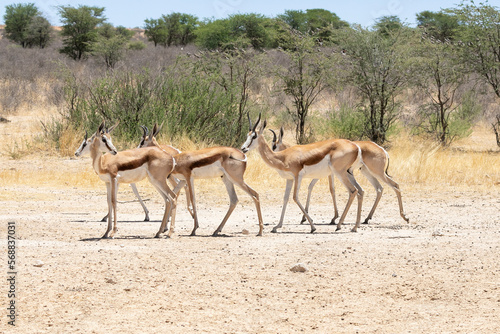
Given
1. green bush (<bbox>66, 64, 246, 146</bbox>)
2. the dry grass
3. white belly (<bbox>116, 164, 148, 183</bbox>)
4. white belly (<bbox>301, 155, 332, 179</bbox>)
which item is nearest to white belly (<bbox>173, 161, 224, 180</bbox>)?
white belly (<bbox>116, 164, 148, 183</bbox>)

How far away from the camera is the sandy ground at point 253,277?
241 inches

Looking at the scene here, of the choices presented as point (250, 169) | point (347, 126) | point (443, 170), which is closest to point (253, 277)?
point (250, 169)

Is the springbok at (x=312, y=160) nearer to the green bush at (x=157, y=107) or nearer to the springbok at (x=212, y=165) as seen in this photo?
the springbok at (x=212, y=165)

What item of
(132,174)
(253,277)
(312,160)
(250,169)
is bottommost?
(253,277)

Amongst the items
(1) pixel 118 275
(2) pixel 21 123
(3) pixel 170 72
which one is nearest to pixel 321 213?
(1) pixel 118 275

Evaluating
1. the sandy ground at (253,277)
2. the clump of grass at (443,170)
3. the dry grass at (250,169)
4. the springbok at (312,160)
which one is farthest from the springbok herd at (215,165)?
the clump of grass at (443,170)

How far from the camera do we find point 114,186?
9.51 metres

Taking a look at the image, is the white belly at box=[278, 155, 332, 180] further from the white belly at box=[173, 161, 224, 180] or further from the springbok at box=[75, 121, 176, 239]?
the springbok at box=[75, 121, 176, 239]

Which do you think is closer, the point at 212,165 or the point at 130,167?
the point at 130,167

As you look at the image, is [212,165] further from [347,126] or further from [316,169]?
[347,126]

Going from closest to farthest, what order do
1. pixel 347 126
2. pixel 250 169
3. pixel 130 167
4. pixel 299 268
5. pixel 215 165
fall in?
pixel 299 268, pixel 130 167, pixel 215 165, pixel 250 169, pixel 347 126

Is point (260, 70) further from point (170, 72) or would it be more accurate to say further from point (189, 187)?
point (189, 187)

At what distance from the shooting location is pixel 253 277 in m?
7.43

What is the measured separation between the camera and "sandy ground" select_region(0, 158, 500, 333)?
6125mm
